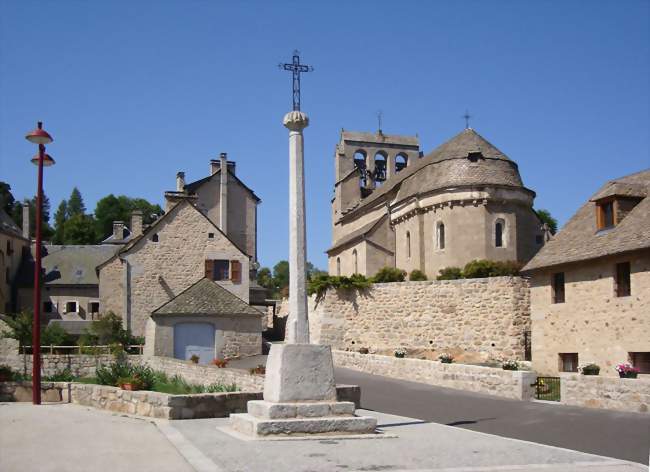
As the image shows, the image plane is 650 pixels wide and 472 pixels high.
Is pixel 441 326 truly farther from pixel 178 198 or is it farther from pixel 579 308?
pixel 178 198

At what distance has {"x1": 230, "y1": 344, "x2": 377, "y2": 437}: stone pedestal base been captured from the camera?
11211mm

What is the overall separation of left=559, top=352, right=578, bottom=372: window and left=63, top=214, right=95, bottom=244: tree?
2894 inches

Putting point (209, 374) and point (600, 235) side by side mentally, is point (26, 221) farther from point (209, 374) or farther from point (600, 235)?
point (600, 235)

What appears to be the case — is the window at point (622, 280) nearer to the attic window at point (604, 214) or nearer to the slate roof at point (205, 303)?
the attic window at point (604, 214)

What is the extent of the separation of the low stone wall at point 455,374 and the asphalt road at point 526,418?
49cm

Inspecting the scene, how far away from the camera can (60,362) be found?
30.4 m

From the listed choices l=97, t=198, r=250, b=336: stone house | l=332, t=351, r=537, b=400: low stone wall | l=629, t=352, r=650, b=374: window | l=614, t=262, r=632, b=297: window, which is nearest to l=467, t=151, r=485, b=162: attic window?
l=332, t=351, r=537, b=400: low stone wall

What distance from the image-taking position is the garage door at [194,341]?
32.4 meters

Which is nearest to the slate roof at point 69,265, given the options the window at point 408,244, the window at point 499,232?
the window at point 408,244

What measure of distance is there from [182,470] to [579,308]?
61.8 feet

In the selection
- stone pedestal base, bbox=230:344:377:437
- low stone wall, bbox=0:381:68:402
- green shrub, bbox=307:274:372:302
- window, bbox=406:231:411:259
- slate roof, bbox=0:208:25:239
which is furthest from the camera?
slate roof, bbox=0:208:25:239

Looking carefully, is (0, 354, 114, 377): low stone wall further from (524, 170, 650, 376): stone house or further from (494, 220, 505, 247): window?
(494, 220, 505, 247): window

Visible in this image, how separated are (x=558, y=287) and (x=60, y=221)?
94715 mm

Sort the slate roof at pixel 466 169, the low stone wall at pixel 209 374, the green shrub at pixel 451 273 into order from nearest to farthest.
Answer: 1. the low stone wall at pixel 209 374
2. the green shrub at pixel 451 273
3. the slate roof at pixel 466 169
